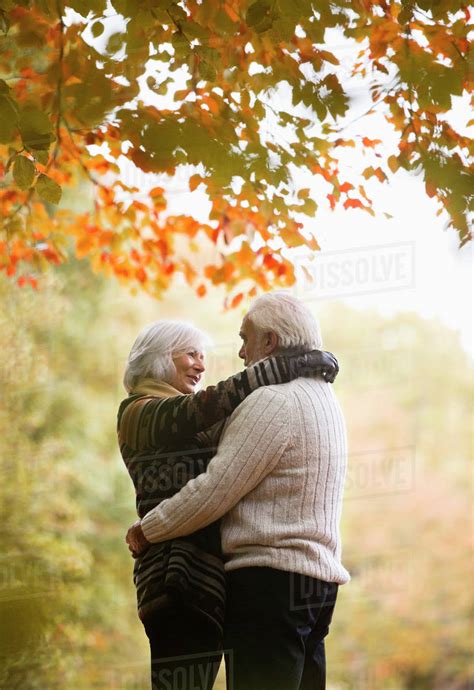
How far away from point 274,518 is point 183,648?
1.26ft

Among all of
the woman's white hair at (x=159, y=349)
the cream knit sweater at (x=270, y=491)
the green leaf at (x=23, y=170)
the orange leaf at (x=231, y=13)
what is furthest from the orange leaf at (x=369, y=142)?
the cream knit sweater at (x=270, y=491)

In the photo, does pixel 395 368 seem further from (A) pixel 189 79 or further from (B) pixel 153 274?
(A) pixel 189 79

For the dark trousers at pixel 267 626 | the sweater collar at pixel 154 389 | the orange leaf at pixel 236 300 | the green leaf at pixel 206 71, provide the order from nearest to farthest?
the dark trousers at pixel 267 626, the sweater collar at pixel 154 389, the green leaf at pixel 206 71, the orange leaf at pixel 236 300

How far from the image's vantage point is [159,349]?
256cm

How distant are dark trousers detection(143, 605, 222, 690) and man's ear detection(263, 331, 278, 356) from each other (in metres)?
0.65

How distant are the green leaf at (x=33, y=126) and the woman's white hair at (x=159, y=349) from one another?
57 centimetres

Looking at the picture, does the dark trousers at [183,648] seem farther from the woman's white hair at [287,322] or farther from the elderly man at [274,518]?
the woman's white hair at [287,322]

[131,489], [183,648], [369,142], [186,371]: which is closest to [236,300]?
[369,142]

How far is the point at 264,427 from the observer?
87.8 inches

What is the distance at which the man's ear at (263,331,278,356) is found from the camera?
2361 mm

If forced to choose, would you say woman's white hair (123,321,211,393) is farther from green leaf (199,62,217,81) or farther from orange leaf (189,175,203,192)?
orange leaf (189,175,203,192)

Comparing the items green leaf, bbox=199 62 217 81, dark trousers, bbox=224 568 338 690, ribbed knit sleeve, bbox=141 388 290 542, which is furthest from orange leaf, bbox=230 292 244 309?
dark trousers, bbox=224 568 338 690

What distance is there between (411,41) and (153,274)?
273cm

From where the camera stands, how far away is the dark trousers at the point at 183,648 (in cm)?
227
